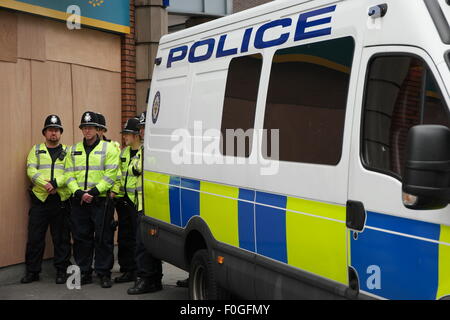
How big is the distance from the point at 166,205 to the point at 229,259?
1.37m

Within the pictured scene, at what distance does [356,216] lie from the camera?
393cm

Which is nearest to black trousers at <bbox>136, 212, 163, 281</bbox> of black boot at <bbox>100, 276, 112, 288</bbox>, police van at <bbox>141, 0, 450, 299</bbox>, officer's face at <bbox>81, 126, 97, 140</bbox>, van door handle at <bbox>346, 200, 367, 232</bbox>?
black boot at <bbox>100, 276, 112, 288</bbox>

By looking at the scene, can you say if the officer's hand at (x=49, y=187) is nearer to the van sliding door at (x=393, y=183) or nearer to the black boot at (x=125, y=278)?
the black boot at (x=125, y=278)

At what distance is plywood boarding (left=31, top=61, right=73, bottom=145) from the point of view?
28.4 ft

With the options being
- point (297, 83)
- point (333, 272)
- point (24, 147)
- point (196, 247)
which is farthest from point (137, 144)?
Result: point (333, 272)

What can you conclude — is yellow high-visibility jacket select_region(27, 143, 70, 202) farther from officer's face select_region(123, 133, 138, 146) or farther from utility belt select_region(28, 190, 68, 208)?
officer's face select_region(123, 133, 138, 146)

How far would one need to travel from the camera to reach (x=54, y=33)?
9.02m

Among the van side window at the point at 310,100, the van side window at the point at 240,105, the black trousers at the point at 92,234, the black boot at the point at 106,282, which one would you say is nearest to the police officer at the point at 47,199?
the black trousers at the point at 92,234

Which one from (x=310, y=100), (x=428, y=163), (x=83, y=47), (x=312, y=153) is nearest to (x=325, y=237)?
(x=312, y=153)

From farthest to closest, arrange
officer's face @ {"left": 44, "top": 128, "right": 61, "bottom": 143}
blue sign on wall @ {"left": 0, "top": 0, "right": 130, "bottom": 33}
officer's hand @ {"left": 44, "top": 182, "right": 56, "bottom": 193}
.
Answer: blue sign on wall @ {"left": 0, "top": 0, "right": 130, "bottom": 33}
officer's face @ {"left": 44, "top": 128, "right": 61, "bottom": 143}
officer's hand @ {"left": 44, "top": 182, "right": 56, "bottom": 193}

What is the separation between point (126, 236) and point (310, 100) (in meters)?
4.57

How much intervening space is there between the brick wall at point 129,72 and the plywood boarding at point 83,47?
0.32ft

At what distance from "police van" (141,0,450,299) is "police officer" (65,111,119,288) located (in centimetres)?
172

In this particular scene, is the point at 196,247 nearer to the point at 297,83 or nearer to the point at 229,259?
the point at 229,259
